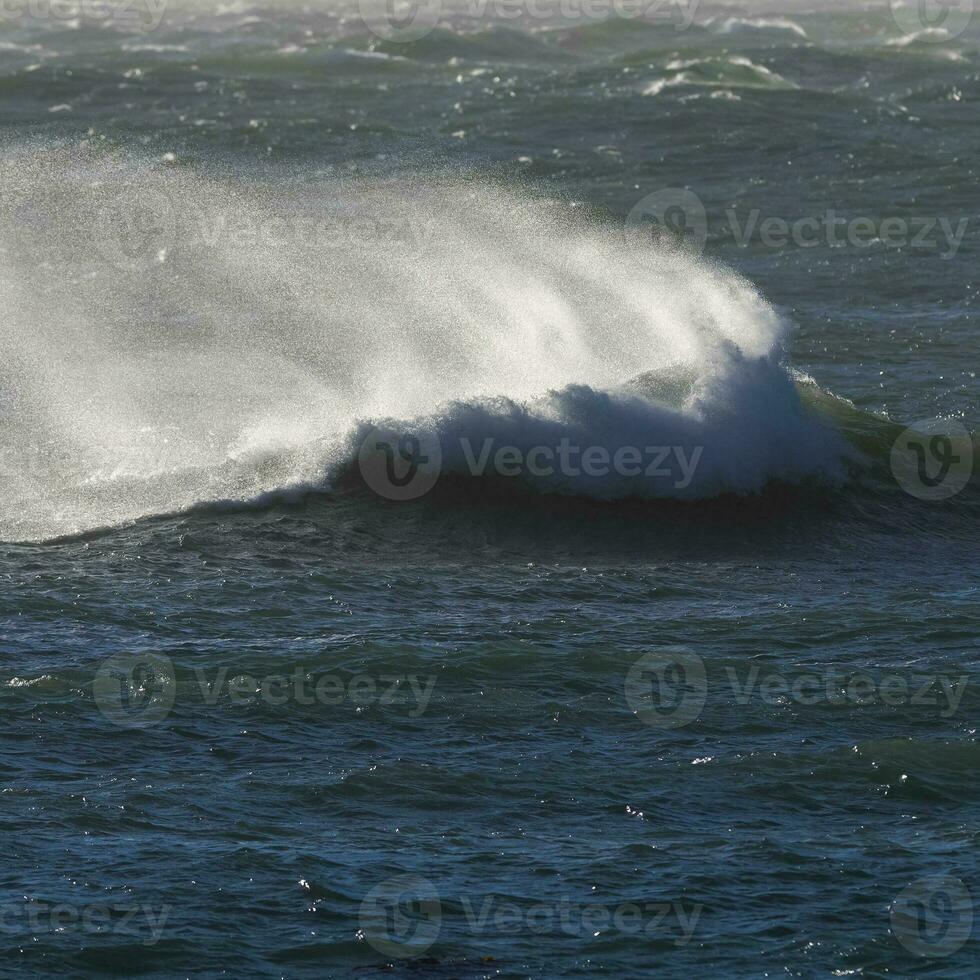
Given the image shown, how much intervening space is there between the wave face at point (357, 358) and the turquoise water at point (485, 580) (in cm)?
8

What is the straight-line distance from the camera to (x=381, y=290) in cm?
2778

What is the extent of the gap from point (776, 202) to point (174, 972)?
102ft

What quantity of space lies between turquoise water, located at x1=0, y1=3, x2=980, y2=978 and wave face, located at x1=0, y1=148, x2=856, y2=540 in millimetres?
A: 81

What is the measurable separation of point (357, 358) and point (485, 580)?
7.09 meters

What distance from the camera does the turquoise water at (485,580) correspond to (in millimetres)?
11500

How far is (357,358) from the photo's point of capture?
24.0m

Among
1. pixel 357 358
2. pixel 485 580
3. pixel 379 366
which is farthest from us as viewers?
pixel 357 358

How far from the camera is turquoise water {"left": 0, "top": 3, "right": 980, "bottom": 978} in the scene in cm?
1150

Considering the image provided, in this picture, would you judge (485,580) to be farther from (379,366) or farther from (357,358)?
(357,358)

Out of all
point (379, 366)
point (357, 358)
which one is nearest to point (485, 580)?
point (379, 366)

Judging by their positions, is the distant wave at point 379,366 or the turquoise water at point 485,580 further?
the distant wave at point 379,366

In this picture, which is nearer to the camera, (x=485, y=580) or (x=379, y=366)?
(x=485, y=580)

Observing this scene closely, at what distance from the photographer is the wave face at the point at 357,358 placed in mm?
20297

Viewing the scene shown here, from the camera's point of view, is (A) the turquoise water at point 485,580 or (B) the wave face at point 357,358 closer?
(A) the turquoise water at point 485,580
